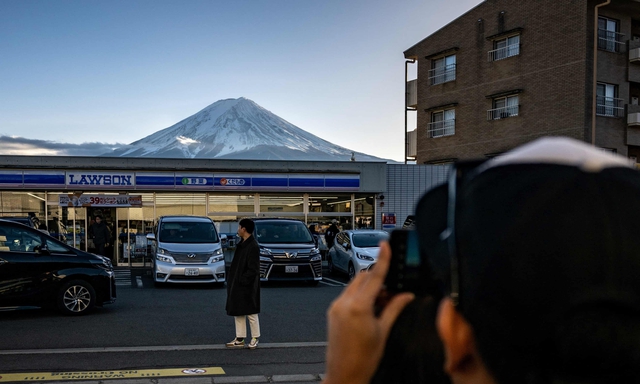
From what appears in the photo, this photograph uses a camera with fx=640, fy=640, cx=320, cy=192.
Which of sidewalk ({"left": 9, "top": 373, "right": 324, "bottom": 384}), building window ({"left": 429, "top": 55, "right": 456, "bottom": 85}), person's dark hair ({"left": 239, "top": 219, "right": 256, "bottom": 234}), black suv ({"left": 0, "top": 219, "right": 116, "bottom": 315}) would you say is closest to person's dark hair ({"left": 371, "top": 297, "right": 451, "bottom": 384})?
sidewalk ({"left": 9, "top": 373, "right": 324, "bottom": 384})

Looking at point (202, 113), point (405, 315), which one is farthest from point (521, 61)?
point (202, 113)

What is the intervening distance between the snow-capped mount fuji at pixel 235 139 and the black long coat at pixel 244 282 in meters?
44.5

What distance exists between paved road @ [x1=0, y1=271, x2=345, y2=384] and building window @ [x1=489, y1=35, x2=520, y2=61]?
19754 millimetres

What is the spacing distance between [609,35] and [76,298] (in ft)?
81.9

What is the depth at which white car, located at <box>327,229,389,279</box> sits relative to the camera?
57.9 feet

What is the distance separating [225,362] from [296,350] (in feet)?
3.55

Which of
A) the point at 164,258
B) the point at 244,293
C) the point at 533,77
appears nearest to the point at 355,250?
the point at 164,258

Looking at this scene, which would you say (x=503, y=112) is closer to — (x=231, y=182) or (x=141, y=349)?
(x=231, y=182)

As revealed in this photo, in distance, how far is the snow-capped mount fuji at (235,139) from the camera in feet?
196

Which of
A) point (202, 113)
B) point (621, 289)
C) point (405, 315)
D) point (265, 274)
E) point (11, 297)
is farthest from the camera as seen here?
point (202, 113)

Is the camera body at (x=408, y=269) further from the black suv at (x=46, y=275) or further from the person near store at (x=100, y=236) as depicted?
the person near store at (x=100, y=236)

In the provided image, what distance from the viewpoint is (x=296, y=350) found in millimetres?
8508

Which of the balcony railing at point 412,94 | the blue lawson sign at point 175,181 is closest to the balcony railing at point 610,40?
the balcony railing at point 412,94

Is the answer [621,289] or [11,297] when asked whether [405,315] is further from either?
[11,297]
